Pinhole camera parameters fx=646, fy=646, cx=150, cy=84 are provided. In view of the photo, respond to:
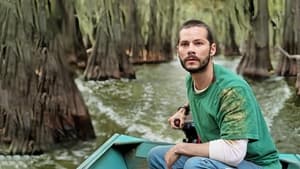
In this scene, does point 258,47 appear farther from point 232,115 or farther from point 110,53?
point 232,115

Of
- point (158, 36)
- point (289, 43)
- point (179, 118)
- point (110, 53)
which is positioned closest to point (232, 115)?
point (179, 118)

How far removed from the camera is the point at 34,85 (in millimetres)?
8328

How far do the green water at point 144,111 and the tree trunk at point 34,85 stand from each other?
0.24 meters

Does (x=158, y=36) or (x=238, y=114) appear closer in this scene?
(x=238, y=114)

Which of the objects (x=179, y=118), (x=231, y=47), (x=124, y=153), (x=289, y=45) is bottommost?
(x=231, y=47)

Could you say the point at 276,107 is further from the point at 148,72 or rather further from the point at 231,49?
the point at 231,49

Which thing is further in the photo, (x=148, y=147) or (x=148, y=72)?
(x=148, y=72)

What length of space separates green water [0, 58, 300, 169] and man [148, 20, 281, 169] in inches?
204

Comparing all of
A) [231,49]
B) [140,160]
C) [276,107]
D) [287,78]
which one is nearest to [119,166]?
[140,160]

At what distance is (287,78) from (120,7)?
180 inches

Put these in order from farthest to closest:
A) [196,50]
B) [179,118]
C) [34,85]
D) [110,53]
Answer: [110,53]
[34,85]
[179,118]
[196,50]

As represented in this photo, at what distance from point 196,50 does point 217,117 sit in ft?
1.04

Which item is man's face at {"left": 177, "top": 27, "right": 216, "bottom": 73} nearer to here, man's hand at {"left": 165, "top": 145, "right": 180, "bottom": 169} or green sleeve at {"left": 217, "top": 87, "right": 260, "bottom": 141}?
green sleeve at {"left": 217, "top": 87, "right": 260, "bottom": 141}

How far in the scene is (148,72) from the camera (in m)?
18.7
